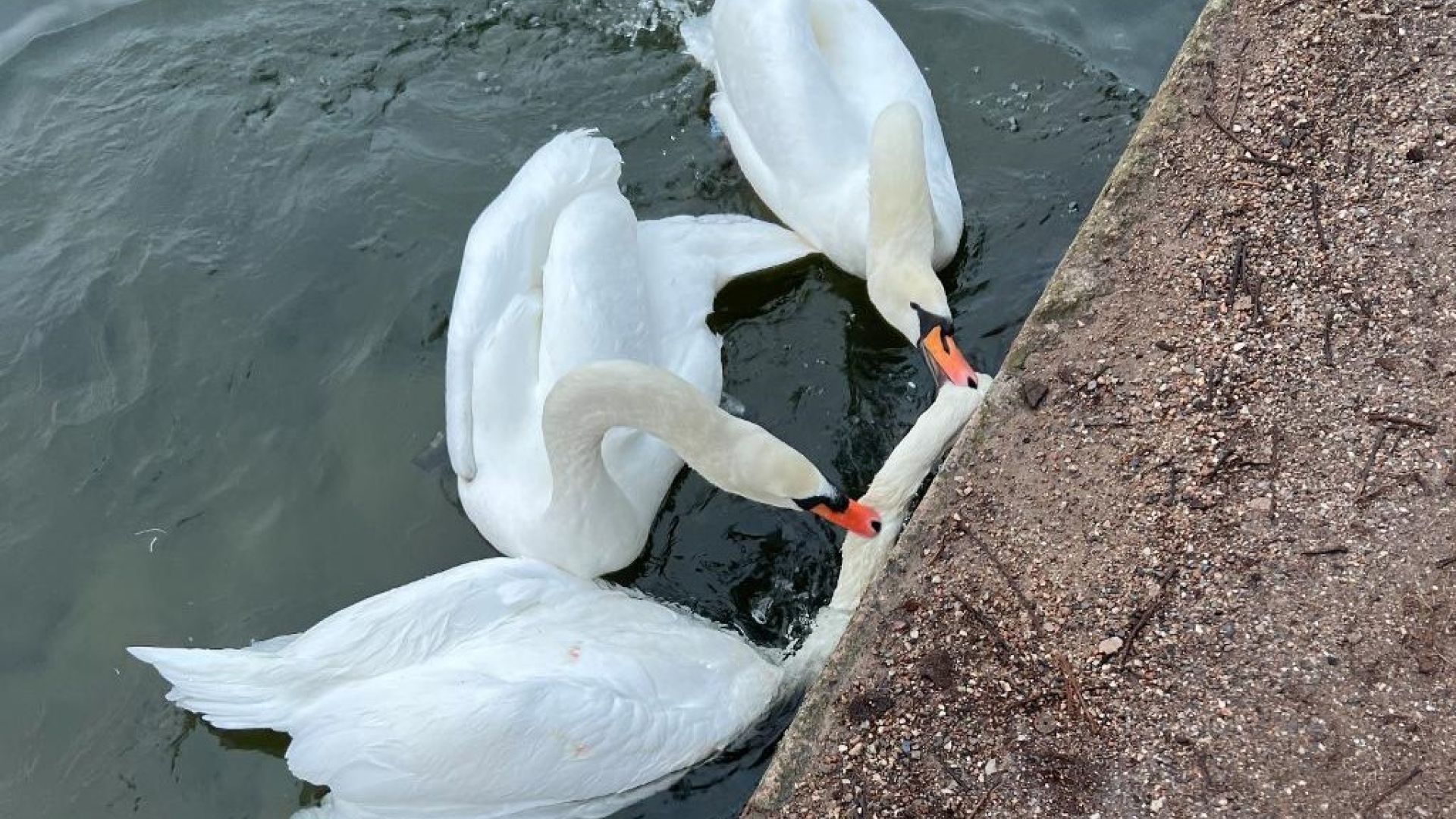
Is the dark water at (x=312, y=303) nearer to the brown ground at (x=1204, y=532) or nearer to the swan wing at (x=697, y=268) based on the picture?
the swan wing at (x=697, y=268)

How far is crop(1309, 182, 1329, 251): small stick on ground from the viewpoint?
5.28 meters

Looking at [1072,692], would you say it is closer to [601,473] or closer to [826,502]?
[826,502]

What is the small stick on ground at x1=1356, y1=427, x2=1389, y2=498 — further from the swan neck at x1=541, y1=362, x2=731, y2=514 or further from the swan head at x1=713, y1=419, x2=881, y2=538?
the swan neck at x1=541, y1=362, x2=731, y2=514

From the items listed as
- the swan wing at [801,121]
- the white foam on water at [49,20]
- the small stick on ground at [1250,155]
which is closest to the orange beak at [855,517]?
the swan wing at [801,121]

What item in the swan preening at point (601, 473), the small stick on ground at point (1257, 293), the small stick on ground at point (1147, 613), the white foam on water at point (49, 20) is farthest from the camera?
the white foam on water at point (49, 20)

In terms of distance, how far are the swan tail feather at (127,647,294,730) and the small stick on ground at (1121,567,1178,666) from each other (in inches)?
116

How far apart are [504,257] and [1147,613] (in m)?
3.07

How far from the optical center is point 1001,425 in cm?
498

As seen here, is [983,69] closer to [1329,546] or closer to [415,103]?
[415,103]

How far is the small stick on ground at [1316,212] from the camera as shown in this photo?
5.28m

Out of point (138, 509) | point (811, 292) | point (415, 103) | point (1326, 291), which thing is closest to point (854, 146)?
point (811, 292)

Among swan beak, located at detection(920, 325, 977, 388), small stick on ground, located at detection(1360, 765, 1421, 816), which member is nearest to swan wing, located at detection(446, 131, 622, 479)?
swan beak, located at detection(920, 325, 977, 388)

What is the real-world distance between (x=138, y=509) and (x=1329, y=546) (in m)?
5.03

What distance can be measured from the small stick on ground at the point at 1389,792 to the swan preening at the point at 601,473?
5.97 ft
